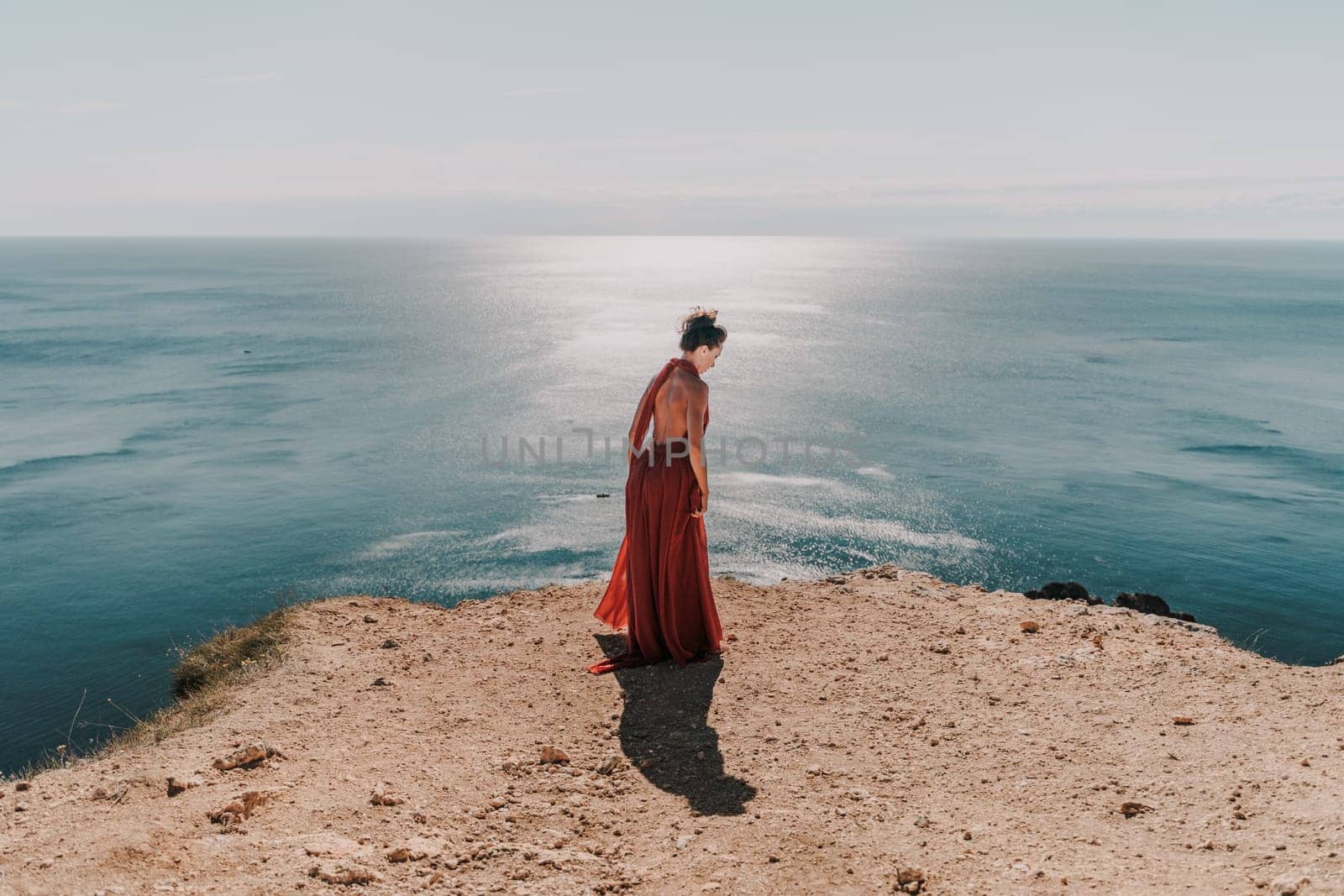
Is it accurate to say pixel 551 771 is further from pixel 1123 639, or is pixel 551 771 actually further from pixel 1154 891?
pixel 1123 639

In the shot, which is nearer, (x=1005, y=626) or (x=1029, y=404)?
(x=1005, y=626)

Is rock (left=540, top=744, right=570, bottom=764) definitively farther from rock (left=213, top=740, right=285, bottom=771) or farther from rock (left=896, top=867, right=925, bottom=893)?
rock (left=896, top=867, right=925, bottom=893)

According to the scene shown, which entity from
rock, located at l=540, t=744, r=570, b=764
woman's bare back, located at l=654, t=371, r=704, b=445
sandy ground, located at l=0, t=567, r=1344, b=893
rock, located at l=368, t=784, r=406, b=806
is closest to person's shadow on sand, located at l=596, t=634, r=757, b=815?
sandy ground, located at l=0, t=567, r=1344, b=893

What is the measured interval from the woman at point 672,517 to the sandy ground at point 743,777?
28 cm

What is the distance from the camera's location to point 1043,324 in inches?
3447

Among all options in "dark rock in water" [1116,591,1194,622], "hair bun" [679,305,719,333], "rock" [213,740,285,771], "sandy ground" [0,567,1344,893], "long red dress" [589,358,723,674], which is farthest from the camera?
"dark rock in water" [1116,591,1194,622]

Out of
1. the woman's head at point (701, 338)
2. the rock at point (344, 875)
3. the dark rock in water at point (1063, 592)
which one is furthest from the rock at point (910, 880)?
the dark rock in water at point (1063, 592)

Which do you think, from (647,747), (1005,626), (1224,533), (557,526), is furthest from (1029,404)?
(647,747)

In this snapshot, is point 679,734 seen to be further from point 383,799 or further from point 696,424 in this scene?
point 696,424

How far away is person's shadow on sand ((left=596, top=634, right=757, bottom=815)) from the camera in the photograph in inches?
221

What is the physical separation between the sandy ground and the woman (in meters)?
0.28

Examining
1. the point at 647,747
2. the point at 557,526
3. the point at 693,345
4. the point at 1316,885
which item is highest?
the point at 693,345

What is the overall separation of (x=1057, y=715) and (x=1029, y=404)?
44610 millimetres

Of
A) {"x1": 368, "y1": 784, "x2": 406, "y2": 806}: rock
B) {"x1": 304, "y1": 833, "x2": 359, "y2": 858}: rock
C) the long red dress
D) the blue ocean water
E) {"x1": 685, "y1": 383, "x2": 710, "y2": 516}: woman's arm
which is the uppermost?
{"x1": 685, "y1": 383, "x2": 710, "y2": 516}: woman's arm
